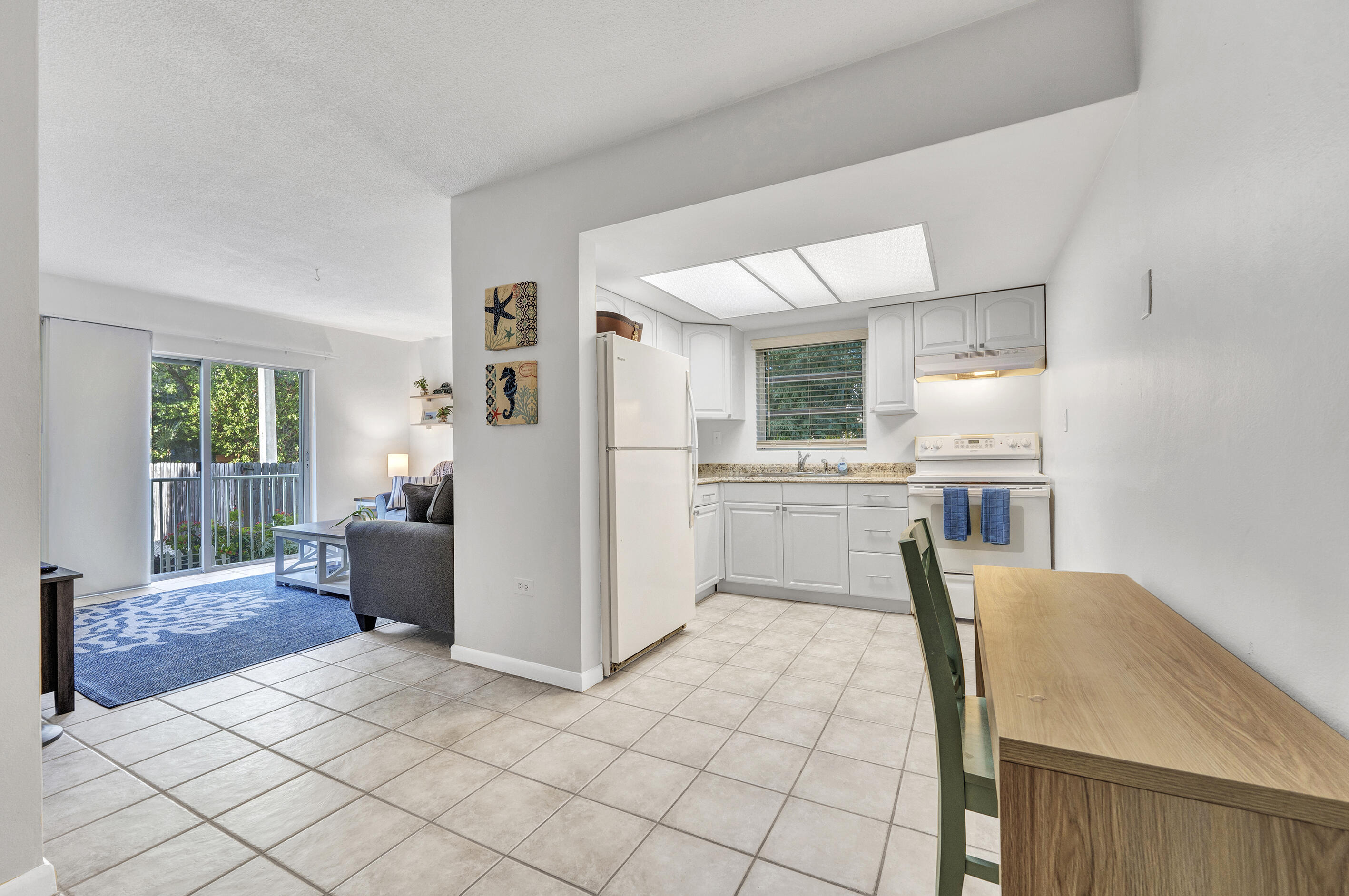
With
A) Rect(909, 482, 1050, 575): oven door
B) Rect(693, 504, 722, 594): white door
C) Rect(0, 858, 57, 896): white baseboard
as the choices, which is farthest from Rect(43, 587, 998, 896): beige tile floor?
Rect(693, 504, 722, 594): white door

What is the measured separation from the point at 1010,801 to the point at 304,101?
3.03 m

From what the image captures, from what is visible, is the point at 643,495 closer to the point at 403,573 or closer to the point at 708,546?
the point at 708,546

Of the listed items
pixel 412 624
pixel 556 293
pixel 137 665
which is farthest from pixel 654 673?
pixel 137 665

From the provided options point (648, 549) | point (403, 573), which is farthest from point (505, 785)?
point (403, 573)

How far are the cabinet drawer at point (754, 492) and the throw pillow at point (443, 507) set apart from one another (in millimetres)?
1958

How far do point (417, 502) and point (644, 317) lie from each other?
6.39 ft

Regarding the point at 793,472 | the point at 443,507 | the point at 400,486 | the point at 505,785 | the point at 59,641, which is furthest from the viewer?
the point at 400,486

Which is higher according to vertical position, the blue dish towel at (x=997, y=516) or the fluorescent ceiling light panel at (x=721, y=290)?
the fluorescent ceiling light panel at (x=721, y=290)

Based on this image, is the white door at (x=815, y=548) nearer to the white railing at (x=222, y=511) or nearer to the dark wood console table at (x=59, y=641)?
the dark wood console table at (x=59, y=641)

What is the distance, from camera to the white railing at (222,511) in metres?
5.22

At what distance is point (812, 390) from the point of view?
5055mm

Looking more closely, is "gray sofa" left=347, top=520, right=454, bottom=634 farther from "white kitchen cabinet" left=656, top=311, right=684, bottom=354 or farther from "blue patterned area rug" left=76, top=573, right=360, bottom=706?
"white kitchen cabinet" left=656, top=311, right=684, bottom=354

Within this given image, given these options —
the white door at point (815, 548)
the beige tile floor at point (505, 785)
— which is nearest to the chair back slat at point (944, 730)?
the beige tile floor at point (505, 785)

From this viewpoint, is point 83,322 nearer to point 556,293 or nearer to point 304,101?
point 304,101
